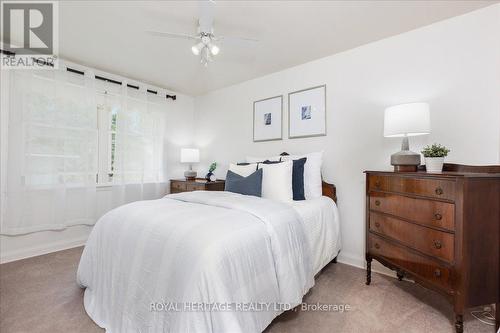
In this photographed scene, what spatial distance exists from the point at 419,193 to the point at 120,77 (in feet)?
13.0

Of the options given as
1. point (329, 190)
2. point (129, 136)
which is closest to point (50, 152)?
point (129, 136)

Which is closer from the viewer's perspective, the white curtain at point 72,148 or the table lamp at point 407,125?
the table lamp at point 407,125

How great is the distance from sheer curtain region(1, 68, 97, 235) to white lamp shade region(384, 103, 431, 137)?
11.7 ft

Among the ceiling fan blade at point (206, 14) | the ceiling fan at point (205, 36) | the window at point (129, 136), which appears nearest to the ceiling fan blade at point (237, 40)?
the ceiling fan at point (205, 36)

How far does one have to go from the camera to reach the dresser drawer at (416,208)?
1.49 m

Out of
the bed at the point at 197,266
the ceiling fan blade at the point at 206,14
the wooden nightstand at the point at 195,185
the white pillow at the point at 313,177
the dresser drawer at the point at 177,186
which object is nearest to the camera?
the bed at the point at 197,266

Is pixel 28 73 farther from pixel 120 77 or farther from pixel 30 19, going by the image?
pixel 120 77

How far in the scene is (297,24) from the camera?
220 cm

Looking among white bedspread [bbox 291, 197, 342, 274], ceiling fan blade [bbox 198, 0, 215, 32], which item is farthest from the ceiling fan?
white bedspread [bbox 291, 197, 342, 274]

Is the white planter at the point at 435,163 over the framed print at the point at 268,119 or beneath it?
beneath

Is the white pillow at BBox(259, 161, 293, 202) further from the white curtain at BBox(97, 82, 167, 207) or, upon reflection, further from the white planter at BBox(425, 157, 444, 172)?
the white curtain at BBox(97, 82, 167, 207)

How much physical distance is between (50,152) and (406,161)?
381cm

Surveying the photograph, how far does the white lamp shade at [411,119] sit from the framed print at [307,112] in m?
0.99

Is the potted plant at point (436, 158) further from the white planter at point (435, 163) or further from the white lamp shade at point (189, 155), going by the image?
the white lamp shade at point (189, 155)
